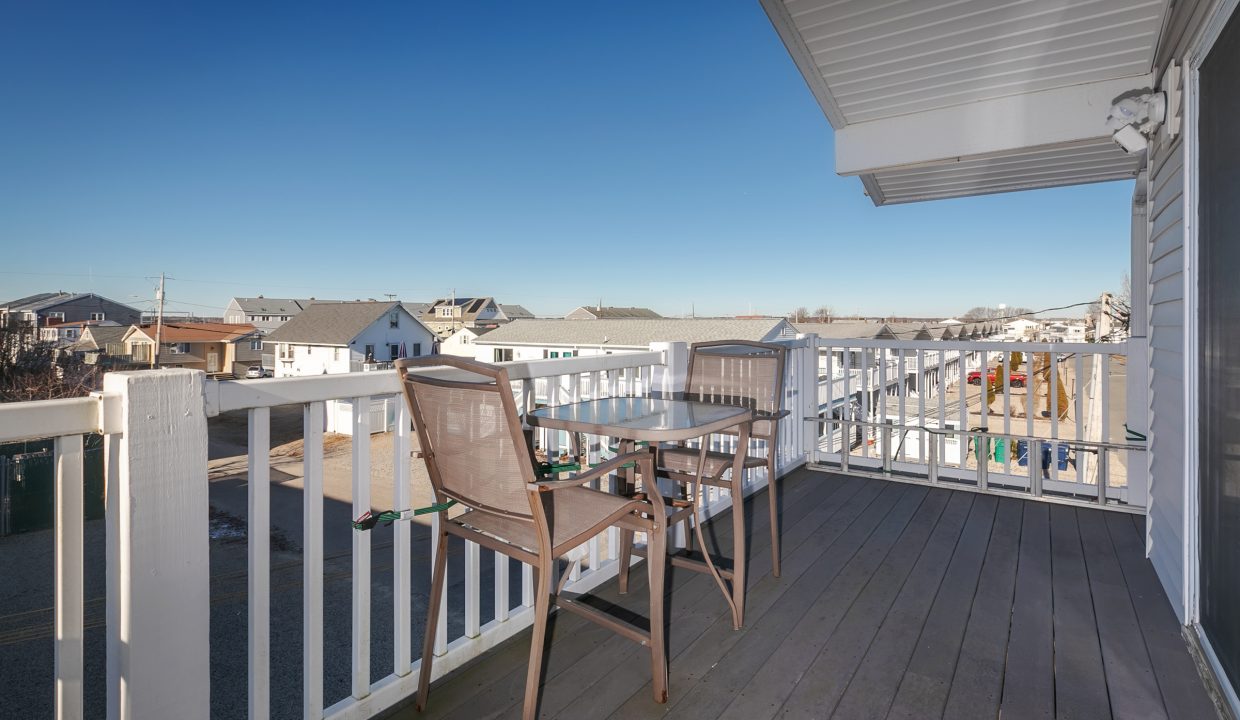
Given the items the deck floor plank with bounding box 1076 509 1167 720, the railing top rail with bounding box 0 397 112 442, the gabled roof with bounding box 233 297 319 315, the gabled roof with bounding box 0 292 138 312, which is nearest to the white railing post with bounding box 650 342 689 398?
the deck floor plank with bounding box 1076 509 1167 720

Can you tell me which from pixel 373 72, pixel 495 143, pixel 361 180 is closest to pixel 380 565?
pixel 373 72

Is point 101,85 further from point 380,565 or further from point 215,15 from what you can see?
point 380,565

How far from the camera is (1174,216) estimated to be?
7.63 ft

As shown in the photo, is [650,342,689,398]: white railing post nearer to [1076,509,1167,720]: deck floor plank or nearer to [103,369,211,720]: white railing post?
[1076,509,1167,720]: deck floor plank

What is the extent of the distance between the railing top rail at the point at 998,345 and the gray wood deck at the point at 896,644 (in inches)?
46.2

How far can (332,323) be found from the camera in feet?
87.3

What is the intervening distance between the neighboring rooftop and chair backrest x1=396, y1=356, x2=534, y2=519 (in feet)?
84.5

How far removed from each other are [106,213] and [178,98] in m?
15.9

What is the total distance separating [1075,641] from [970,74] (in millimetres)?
2940

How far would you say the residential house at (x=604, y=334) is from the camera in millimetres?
18516

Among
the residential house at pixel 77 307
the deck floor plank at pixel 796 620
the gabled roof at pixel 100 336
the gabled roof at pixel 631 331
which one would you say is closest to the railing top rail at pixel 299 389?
the deck floor plank at pixel 796 620

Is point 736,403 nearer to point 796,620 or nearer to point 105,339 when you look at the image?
point 796,620

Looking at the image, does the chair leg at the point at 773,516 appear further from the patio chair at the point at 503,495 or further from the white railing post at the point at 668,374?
the patio chair at the point at 503,495

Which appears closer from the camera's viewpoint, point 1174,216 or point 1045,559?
point 1174,216
